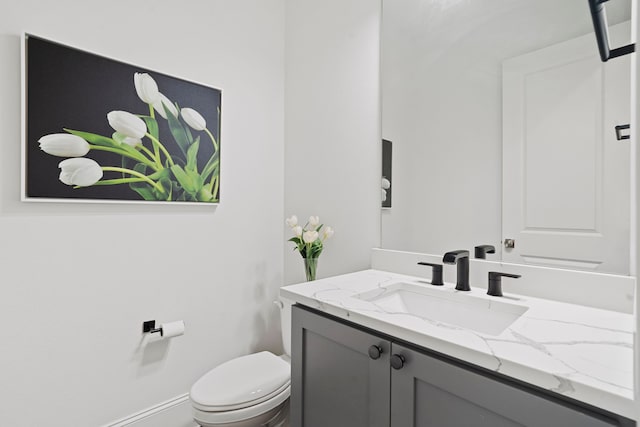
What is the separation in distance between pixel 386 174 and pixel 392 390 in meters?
1.01

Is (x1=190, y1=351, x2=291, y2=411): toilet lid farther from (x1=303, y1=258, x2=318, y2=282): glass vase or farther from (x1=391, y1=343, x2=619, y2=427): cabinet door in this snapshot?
(x1=391, y1=343, x2=619, y2=427): cabinet door

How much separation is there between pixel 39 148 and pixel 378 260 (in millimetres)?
1500

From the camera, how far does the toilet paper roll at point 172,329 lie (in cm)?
154

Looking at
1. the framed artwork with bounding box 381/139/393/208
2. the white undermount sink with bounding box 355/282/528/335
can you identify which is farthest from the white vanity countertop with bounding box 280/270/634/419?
the framed artwork with bounding box 381/139/393/208

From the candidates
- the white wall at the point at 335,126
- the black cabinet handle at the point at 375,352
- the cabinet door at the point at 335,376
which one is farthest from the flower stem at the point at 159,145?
the black cabinet handle at the point at 375,352

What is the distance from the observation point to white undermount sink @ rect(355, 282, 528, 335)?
3.27ft

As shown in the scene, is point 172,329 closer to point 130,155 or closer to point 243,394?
point 243,394

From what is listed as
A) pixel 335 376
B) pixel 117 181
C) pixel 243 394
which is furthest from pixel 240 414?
pixel 117 181

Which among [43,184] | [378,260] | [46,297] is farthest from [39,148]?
[378,260]

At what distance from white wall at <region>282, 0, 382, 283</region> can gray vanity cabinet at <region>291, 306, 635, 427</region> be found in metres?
0.66

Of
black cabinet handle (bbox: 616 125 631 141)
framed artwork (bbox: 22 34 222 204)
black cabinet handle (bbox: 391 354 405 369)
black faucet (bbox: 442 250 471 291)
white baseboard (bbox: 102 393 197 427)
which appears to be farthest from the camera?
white baseboard (bbox: 102 393 197 427)

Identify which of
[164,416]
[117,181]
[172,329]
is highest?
[117,181]

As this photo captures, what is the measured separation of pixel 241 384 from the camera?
1.37m

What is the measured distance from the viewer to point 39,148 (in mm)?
1262
